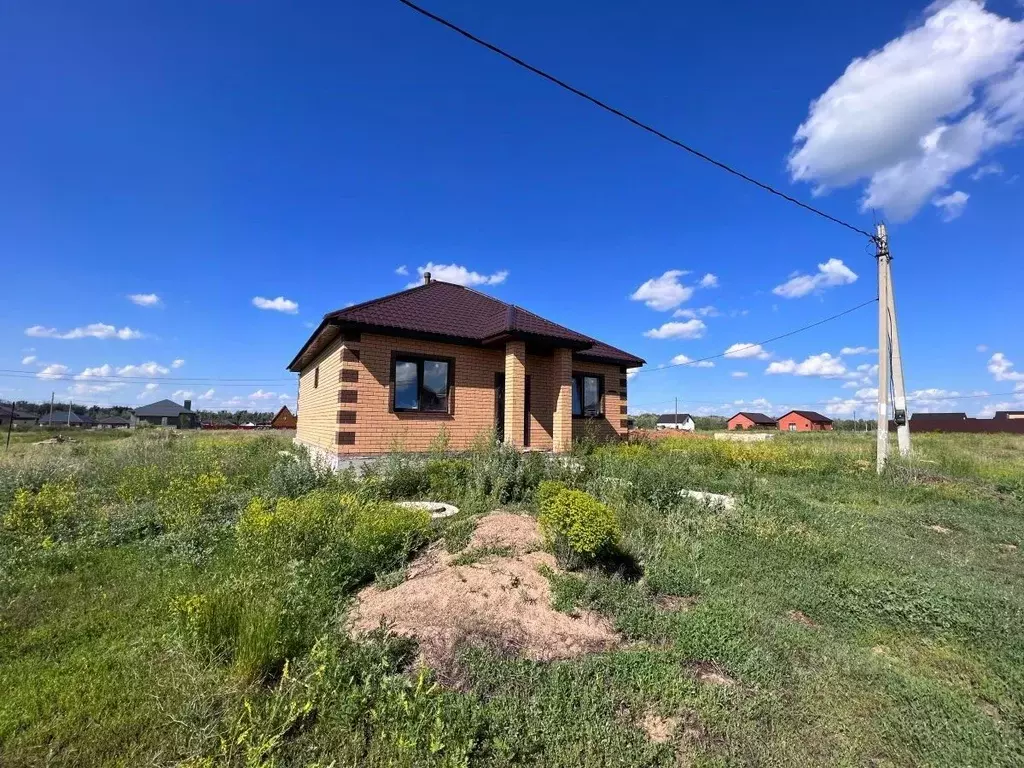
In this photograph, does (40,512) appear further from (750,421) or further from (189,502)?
(750,421)

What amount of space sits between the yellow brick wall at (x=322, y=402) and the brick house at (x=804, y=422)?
74.2m

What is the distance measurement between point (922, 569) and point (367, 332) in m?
9.20

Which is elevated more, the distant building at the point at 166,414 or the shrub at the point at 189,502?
the distant building at the point at 166,414

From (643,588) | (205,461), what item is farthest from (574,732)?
(205,461)

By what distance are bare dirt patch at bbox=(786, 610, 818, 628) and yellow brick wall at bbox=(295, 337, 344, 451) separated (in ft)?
25.9

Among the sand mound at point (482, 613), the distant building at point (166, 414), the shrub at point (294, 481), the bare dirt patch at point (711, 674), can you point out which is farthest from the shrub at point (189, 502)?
the distant building at point (166, 414)

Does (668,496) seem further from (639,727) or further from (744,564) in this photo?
(639,727)

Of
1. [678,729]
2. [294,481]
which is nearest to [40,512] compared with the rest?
[294,481]

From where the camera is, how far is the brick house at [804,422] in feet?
235

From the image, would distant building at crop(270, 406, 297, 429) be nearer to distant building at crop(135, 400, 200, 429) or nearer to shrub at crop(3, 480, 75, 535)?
distant building at crop(135, 400, 200, 429)

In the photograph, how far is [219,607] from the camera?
285 cm

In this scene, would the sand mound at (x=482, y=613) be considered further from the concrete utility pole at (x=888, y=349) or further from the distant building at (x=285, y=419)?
the distant building at (x=285, y=419)

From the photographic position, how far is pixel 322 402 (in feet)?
39.2

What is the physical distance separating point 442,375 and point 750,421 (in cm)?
7899
